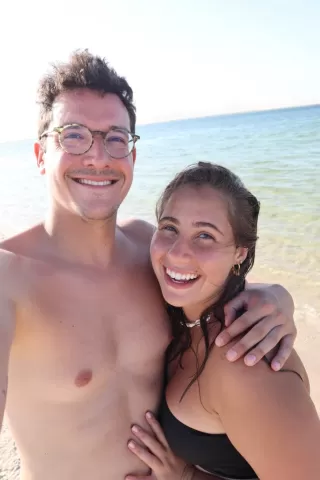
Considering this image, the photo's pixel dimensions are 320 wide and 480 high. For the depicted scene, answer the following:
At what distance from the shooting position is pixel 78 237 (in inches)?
87.4

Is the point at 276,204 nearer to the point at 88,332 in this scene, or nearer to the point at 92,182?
the point at 92,182

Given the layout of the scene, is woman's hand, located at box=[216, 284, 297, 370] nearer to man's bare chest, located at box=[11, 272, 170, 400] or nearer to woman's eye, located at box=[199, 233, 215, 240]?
woman's eye, located at box=[199, 233, 215, 240]

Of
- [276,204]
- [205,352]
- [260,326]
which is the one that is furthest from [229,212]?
[276,204]

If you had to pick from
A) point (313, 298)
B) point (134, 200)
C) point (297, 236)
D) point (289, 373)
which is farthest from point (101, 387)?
point (134, 200)

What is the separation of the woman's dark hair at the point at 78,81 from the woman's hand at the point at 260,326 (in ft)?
3.63

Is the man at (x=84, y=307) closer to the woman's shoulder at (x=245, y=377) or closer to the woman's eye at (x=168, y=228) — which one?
Result: the woman's shoulder at (x=245, y=377)

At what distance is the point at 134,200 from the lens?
38.1 ft

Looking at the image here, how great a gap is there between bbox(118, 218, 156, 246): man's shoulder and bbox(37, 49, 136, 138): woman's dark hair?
2.15 ft

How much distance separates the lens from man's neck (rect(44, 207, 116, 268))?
2185 millimetres

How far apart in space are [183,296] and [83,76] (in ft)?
3.95

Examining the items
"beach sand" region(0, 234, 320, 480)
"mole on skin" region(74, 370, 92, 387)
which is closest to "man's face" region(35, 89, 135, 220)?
"mole on skin" region(74, 370, 92, 387)

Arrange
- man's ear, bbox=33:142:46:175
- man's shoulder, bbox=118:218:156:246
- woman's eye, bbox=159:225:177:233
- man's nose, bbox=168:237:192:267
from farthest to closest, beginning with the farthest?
man's shoulder, bbox=118:218:156:246
man's ear, bbox=33:142:46:175
woman's eye, bbox=159:225:177:233
man's nose, bbox=168:237:192:267

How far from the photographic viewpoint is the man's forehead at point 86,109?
214 cm

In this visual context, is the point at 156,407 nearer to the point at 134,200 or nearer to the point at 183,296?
the point at 183,296
